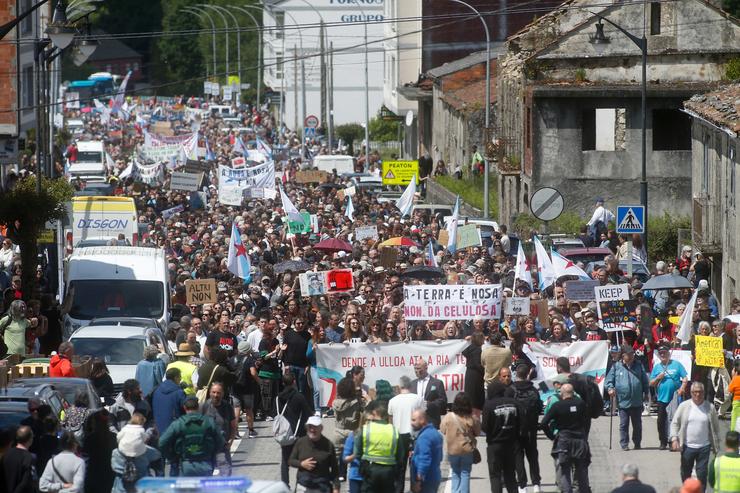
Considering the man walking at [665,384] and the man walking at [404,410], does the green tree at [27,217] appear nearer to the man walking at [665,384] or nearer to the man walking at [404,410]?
the man walking at [665,384]

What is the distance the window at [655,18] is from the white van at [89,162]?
2712 centimetres

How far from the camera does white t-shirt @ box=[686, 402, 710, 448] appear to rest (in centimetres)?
1594

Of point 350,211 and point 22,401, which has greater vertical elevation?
point 350,211

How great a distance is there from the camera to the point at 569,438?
1566 cm

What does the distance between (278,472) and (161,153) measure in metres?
43.8

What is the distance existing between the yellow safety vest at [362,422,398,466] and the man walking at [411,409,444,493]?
0.44 meters

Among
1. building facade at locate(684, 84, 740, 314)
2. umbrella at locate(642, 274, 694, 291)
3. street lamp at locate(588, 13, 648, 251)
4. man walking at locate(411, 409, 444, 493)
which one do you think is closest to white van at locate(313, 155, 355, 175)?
street lamp at locate(588, 13, 648, 251)

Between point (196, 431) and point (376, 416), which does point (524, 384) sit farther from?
point (196, 431)

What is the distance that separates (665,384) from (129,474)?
7.06 m

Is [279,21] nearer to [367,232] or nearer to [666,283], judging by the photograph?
[367,232]

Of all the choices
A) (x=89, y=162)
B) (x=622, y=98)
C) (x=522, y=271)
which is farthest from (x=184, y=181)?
(x=522, y=271)

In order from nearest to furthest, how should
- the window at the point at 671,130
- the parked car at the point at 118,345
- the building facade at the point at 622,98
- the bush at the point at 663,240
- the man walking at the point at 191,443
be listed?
the man walking at the point at 191,443 → the parked car at the point at 118,345 → the bush at the point at 663,240 → the building facade at the point at 622,98 → the window at the point at 671,130

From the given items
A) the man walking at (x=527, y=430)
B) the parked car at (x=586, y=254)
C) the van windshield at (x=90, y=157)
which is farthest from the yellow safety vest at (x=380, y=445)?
the van windshield at (x=90, y=157)

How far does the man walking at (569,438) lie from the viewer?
51.1 ft
